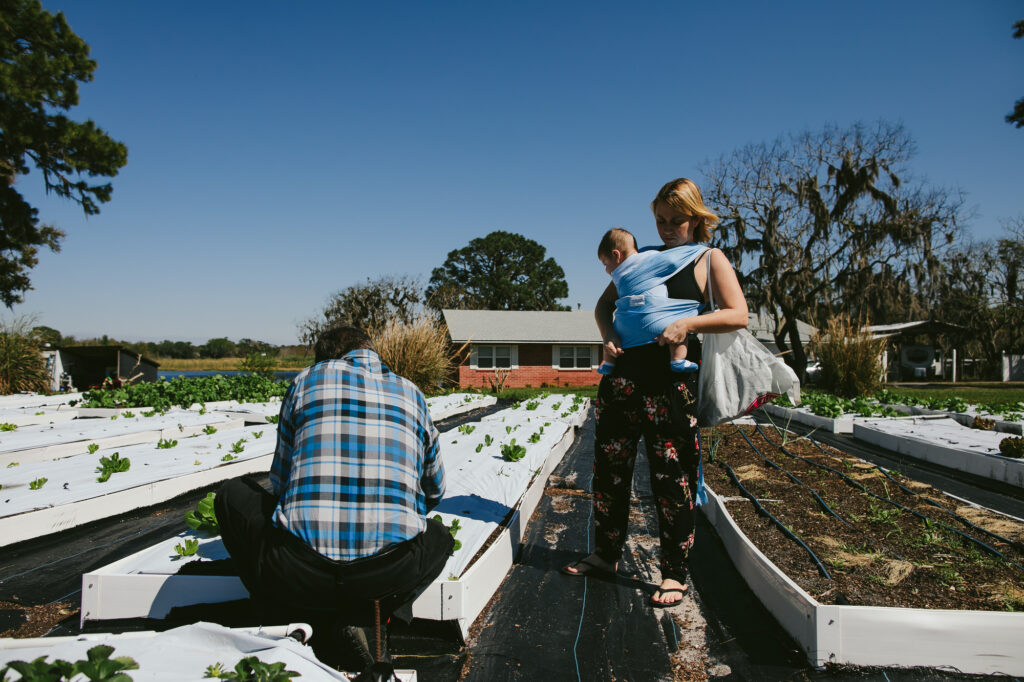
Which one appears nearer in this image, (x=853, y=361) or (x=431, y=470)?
(x=431, y=470)

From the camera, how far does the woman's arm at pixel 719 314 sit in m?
2.25

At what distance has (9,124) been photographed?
40.8 ft

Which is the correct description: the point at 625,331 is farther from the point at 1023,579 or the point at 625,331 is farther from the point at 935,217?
the point at 935,217

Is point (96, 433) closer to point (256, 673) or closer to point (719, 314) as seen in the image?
point (256, 673)

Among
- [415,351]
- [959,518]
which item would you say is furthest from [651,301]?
[415,351]

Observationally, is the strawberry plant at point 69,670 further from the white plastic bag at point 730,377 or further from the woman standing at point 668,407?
the white plastic bag at point 730,377

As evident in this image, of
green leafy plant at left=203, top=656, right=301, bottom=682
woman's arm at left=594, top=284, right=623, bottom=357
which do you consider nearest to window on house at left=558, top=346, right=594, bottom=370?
woman's arm at left=594, top=284, right=623, bottom=357

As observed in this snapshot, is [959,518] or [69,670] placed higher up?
[69,670]

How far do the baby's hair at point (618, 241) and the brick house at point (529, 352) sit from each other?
2253 centimetres

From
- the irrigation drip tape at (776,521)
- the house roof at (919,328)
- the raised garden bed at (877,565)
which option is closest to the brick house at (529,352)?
the house roof at (919,328)

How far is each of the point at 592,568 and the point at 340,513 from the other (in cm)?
135

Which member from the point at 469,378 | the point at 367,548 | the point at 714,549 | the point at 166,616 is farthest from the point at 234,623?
the point at 469,378

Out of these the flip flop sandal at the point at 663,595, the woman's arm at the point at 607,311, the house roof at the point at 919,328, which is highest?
the house roof at the point at 919,328

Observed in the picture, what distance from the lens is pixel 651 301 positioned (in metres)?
2.37
